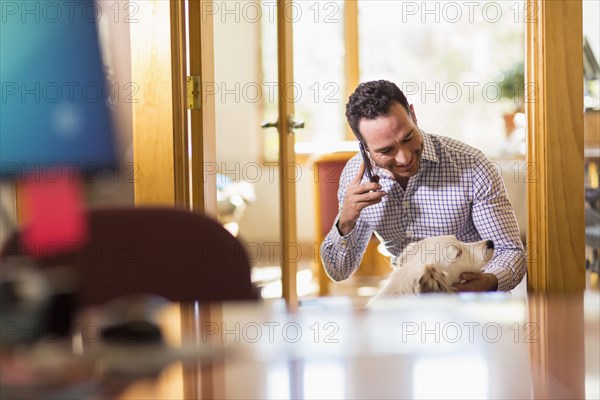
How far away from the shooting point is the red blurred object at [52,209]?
8.30 ft

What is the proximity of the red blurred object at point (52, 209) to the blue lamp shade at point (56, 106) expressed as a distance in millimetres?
451

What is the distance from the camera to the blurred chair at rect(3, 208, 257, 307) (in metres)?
1.63

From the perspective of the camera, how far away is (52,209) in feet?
9.86

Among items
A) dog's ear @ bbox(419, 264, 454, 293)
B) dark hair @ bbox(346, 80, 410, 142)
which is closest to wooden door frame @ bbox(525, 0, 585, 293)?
dog's ear @ bbox(419, 264, 454, 293)

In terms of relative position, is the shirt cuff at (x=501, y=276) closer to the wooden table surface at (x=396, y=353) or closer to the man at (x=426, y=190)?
the man at (x=426, y=190)

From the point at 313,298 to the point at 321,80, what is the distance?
752 millimetres

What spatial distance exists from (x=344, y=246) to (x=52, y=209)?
1.02 m

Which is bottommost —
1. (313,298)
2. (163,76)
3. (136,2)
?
(313,298)

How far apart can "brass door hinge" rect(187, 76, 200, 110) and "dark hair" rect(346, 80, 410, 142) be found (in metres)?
0.48

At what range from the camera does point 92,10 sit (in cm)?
238

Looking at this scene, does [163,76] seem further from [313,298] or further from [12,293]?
[12,293]

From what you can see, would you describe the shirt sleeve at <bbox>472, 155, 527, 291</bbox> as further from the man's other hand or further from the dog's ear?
the dog's ear

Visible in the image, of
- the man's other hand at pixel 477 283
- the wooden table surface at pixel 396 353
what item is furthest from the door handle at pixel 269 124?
the wooden table surface at pixel 396 353

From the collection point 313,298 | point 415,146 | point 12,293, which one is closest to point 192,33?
point 415,146
